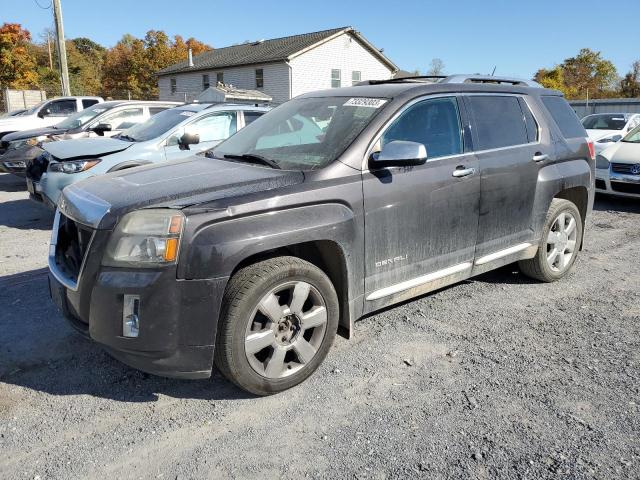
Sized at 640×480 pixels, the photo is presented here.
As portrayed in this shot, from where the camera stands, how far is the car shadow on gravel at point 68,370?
10.5 feet

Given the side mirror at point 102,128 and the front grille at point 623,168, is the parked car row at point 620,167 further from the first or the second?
the side mirror at point 102,128

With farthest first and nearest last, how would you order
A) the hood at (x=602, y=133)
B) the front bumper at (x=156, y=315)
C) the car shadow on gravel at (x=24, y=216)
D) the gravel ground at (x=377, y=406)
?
the hood at (x=602, y=133) < the car shadow on gravel at (x=24, y=216) < the front bumper at (x=156, y=315) < the gravel ground at (x=377, y=406)

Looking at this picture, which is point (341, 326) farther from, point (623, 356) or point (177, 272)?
point (623, 356)

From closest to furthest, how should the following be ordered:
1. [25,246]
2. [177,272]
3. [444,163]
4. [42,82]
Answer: [177,272] → [444,163] → [25,246] → [42,82]

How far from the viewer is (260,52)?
35.6 meters

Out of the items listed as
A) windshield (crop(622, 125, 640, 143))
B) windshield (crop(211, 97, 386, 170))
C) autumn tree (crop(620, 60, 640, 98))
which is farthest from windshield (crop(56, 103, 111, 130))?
autumn tree (crop(620, 60, 640, 98))

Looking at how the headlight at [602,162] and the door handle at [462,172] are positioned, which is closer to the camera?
the door handle at [462,172]

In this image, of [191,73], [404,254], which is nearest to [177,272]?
[404,254]

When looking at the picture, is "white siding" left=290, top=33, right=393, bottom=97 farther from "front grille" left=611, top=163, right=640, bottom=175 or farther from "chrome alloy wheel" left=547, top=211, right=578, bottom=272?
"chrome alloy wheel" left=547, top=211, right=578, bottom=272

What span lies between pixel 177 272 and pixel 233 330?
0.45m

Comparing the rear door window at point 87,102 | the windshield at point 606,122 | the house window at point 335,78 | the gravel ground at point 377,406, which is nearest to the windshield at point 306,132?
the gravel ground at point 377,406

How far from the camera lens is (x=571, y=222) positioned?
16.6 ft

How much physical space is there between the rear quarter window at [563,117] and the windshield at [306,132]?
7.12ft

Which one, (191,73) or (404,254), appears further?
(191,73)
